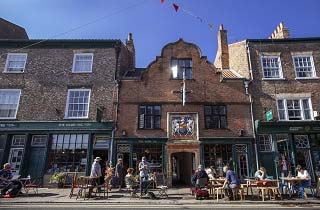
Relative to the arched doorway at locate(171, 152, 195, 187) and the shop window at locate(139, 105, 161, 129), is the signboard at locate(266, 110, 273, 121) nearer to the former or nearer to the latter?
the arched doorway at locate(171, 152, 195, 187)

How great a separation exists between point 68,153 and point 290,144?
48.0ft

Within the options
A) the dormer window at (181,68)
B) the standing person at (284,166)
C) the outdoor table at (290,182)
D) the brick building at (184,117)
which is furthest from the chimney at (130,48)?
the outdoor table at (290,182)

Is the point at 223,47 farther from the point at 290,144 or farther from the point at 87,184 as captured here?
the point at 87,184

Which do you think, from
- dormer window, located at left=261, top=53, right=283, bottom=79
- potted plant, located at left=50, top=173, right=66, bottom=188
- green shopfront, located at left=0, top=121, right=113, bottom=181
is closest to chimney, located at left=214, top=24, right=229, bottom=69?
dormer window, located at left=261, top=53, right=283, bottom=79

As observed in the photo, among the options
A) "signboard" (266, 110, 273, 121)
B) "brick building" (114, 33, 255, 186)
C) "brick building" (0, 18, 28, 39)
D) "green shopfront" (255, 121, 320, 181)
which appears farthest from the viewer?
"brick building" (0, 18, 28, 39)

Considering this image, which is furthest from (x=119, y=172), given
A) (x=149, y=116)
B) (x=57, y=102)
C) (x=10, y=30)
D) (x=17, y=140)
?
(x=10, y=30)

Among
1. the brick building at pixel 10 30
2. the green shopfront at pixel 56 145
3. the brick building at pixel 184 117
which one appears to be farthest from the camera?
the brick building at pixel 10 30

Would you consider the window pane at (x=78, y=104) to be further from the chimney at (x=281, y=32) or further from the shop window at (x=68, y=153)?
the chimney at (x=281, y=32)

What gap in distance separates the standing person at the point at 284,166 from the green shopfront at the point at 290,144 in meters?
0.20

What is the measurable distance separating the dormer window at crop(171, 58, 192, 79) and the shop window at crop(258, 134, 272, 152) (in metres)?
6.32

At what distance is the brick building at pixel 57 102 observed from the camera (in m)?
18.2

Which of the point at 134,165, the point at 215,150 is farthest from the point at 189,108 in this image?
the point at 134,165

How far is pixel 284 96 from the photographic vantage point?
18.9 meters

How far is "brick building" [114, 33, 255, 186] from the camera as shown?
17.9m
